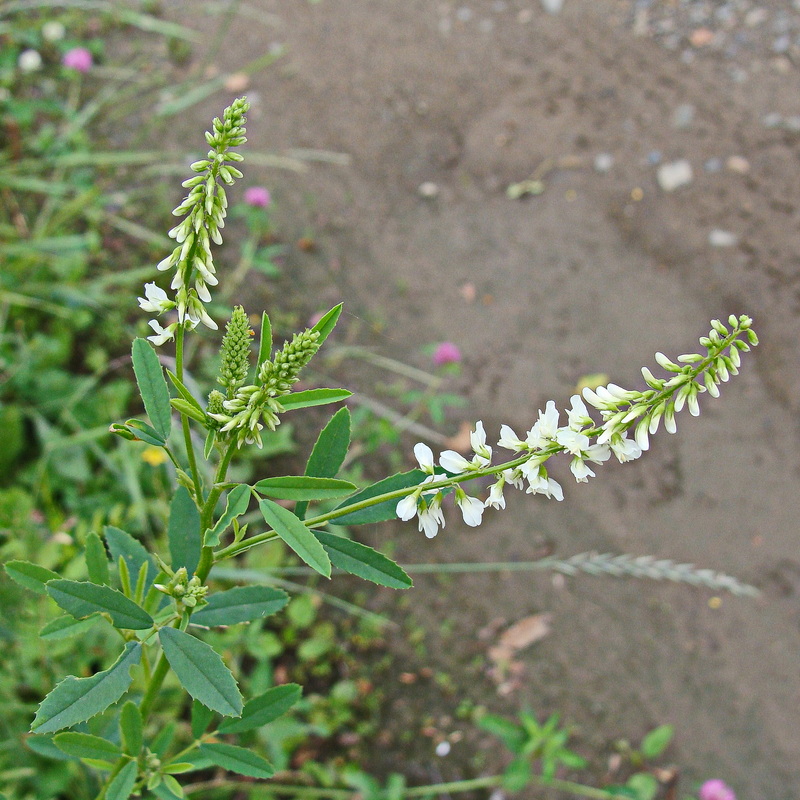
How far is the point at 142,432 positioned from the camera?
1.02m

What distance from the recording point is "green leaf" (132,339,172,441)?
1.10m

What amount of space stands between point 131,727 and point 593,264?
279 cm

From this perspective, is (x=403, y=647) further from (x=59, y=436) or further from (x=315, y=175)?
(x=315, y=175)

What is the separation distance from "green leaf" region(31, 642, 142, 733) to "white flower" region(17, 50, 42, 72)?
3.39 m

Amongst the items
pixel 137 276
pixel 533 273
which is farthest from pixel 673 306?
pixel 137 276

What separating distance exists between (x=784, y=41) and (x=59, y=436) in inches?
148

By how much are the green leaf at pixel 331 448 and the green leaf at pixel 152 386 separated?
0.73ft

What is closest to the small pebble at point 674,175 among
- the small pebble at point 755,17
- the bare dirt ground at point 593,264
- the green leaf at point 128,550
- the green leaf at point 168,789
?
the bare dirt ground at point 593,264

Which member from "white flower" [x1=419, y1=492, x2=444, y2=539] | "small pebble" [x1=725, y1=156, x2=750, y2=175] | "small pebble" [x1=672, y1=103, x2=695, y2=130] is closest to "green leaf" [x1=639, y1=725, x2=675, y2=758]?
"white flower" [x1=419, y1=492, x2=444, y2=539]

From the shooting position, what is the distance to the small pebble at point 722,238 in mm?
3322

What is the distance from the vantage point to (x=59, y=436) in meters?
2.53

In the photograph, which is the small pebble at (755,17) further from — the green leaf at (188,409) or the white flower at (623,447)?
the green leaf at (188,409)

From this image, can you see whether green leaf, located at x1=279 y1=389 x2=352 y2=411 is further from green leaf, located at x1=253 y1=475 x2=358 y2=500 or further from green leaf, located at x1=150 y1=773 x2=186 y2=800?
green leaf, located at x1=150 y1=773 x2=186 y2=800

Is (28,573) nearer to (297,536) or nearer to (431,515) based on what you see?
(297,536)
